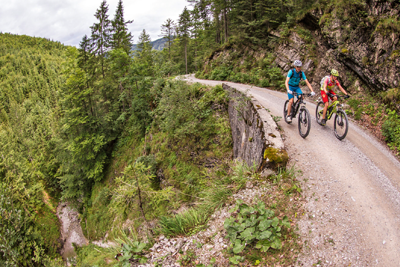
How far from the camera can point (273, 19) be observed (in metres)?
18.0

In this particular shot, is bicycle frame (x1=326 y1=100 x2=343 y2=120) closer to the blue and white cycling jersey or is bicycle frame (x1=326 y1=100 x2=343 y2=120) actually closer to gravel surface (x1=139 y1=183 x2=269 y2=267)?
the blue and white cycling jersey

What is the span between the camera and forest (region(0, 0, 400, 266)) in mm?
7023

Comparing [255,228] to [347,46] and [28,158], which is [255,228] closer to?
[347,46]

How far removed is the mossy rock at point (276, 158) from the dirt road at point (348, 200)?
1.75 feet

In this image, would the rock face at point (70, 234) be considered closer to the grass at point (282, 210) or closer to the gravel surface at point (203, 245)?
the gravel surface at point (203, 245)

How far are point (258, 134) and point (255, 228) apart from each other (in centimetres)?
322

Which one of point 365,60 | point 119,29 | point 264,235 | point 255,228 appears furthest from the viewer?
point 119,29

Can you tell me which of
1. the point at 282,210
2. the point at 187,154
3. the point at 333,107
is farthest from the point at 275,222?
the point at 187,154

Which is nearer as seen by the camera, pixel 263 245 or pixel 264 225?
pixel 263 245

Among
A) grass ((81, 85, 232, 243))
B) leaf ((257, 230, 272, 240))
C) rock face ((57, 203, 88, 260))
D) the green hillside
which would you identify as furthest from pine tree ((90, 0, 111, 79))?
leaf ((257, 230, 272, 240))

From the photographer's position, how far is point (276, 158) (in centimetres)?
471

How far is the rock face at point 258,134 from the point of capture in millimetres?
4793

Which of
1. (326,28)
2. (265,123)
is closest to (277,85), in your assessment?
(326,28)

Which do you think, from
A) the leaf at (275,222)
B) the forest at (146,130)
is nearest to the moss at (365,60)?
the forest at (146,130)
